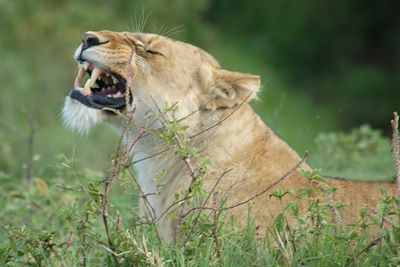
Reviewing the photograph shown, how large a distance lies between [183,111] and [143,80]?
0.20 m

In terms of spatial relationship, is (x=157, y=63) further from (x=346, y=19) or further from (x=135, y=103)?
(x=346, y=19)

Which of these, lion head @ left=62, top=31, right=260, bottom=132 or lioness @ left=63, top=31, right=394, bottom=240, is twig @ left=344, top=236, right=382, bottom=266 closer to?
lioness @ left=63, top=31, right=394, bottom=240

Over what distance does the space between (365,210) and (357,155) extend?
3655mm

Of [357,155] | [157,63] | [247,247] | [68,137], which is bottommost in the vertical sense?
[247,247]

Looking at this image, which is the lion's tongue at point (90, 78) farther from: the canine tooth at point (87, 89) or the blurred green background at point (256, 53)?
the blurred green background at point (256, 53)

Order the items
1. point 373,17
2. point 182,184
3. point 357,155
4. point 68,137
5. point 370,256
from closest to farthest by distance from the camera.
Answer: point 370,256, point 182,184, point 357,155, point 68,137, point 373,17

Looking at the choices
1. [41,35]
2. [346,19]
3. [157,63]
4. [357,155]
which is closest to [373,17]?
[346,19]

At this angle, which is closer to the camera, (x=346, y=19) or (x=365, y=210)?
(x=365, y=210)

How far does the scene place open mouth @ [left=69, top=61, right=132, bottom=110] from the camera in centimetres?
546

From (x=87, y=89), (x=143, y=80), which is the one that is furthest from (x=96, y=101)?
(x=143, y=80)

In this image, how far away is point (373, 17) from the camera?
63.1ft

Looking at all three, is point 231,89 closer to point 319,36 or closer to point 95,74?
point 95,74

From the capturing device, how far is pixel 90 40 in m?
5.46

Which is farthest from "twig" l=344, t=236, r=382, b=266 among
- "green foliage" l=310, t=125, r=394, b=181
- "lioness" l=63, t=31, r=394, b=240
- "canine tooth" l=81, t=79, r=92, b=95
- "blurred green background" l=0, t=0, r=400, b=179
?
"blurred green background" l=0, t=0, r=400, b=179
